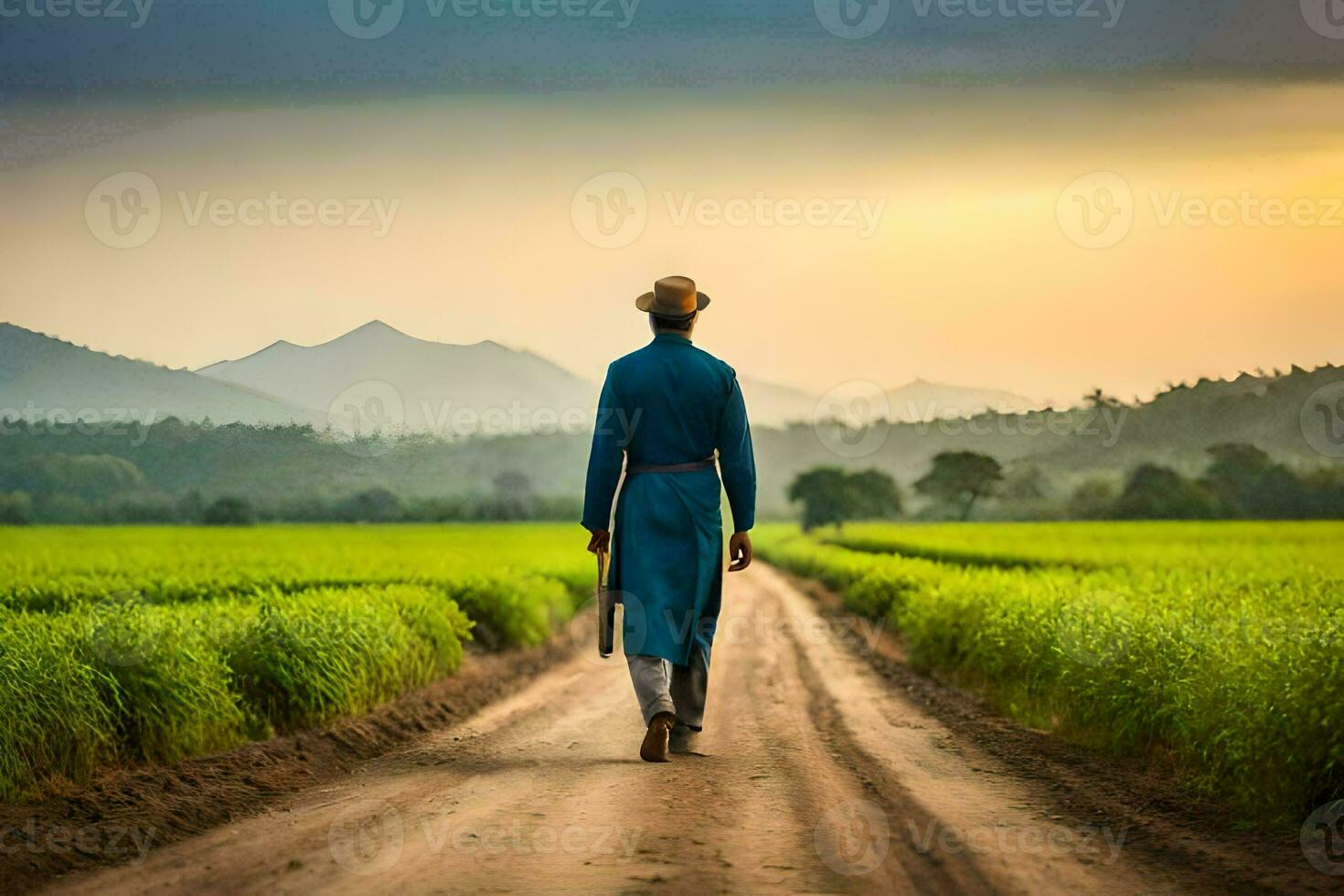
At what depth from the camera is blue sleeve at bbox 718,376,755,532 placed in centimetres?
809

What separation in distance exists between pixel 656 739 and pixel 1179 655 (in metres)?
3.34

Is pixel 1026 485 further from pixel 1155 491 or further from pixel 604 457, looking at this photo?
pixel 604 457

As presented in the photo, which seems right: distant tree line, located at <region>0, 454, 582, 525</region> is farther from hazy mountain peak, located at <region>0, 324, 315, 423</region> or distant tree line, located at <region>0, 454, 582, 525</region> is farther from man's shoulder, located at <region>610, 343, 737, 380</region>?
man's shoulder, located at <region>610, 343, 737, 380</region>

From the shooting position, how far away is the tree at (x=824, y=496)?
89.1 m

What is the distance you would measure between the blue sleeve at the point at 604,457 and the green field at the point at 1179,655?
358cm

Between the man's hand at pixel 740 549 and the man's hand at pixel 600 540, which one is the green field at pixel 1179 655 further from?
the man's hand at pixel 600 540

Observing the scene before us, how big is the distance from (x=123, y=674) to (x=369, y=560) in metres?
12.4

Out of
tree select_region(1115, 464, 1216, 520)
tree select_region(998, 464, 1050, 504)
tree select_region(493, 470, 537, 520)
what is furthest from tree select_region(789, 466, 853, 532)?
tree select_region(1115, 464, 1216, 520)

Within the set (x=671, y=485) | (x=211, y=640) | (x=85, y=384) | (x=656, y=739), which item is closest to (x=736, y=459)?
(x=671, y=485)

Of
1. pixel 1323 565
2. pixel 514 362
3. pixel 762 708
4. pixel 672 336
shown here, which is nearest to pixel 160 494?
pixel 514 362

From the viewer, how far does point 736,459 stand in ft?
26.6

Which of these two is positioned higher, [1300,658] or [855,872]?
[1300,658]

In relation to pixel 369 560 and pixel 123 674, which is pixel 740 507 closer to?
pixel 123 674

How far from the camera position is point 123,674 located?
22.6 ft
